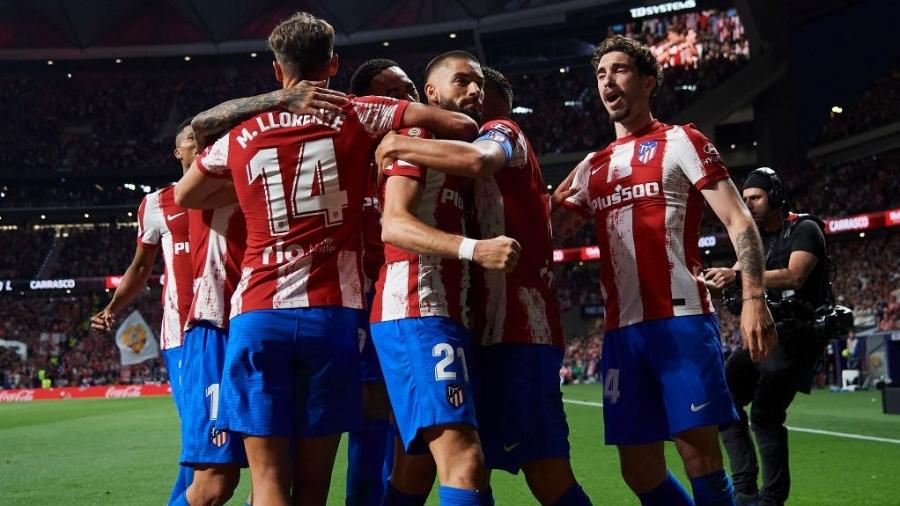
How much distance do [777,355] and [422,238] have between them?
3307 millimetres

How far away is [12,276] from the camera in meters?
50.2

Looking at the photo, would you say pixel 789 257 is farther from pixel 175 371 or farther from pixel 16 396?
pixel 16 396

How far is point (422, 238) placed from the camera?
3398 millimetres

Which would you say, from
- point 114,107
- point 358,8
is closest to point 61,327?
point 114,107

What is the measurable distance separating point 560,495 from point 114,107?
55820 millimetres

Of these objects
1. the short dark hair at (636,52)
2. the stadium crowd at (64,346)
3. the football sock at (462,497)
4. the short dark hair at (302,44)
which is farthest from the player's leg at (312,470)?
the stadium crowd at (64,346)

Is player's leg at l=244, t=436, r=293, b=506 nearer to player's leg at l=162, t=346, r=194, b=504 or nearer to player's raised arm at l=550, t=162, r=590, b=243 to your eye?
player's leg at l=162, t=346, r=194, b=504

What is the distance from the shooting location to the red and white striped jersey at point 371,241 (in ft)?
16.1

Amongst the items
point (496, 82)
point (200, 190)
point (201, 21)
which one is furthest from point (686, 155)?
point (201, 21)

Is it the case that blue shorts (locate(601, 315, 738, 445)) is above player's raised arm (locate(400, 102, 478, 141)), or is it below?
below

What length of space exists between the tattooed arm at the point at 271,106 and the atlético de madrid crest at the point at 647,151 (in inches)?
58.8

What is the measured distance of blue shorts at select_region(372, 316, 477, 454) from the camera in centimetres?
343

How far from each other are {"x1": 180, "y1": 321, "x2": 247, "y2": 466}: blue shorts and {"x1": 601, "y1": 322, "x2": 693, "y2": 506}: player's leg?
171cm

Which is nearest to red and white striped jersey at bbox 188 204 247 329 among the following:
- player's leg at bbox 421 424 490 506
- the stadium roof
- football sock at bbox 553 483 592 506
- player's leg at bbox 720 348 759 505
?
player's leg at bbox 421 424 490 506
